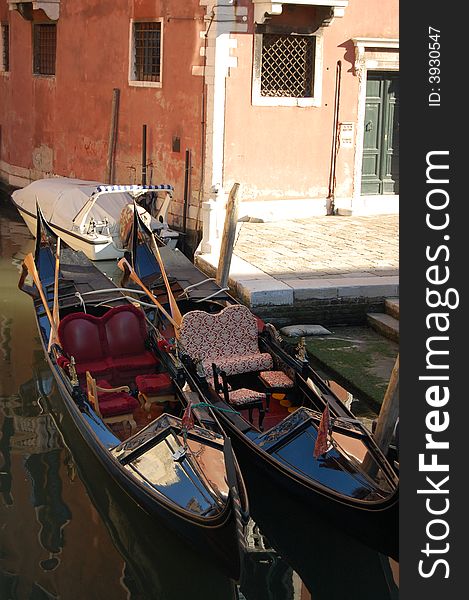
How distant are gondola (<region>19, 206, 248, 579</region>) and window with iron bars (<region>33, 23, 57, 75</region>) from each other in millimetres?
6604

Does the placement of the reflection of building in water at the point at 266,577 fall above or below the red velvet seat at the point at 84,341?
below

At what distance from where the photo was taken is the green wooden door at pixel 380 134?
1169cm

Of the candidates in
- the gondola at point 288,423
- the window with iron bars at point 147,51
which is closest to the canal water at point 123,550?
the gondola at point 288,423

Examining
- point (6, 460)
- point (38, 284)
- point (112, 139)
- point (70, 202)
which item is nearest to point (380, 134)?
point (112, 139)

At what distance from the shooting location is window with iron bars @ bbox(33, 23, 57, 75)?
13734 mm

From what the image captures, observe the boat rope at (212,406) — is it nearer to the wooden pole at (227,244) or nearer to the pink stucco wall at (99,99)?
the wooden pole at (227,244)

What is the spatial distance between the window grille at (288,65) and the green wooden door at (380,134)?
91cm

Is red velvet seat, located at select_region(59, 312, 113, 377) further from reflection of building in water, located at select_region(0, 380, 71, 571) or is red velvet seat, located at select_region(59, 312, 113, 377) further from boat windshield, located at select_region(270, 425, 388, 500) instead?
boat windshield, located at select_region(270, 425, 388, 500)

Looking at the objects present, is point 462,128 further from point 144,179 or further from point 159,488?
point 144,179

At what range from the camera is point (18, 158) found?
14875mm

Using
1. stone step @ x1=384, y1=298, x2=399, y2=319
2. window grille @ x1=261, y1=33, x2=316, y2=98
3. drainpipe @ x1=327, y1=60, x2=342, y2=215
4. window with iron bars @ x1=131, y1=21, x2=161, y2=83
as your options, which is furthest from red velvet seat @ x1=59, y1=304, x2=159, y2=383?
window with iron bars @ x1=131, y1=21, x2=161, y2=83

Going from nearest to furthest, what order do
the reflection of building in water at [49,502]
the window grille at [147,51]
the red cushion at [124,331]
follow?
the reflection of building in water at [49,502] < the red cushion at [124,331] < the window grille at [147,51]

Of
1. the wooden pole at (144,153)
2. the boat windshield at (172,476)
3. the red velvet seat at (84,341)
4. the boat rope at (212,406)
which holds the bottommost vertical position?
the boat windshield at (172,476)

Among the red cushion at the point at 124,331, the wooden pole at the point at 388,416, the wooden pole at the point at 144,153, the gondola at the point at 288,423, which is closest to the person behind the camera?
the gondola at the point at 288,423
